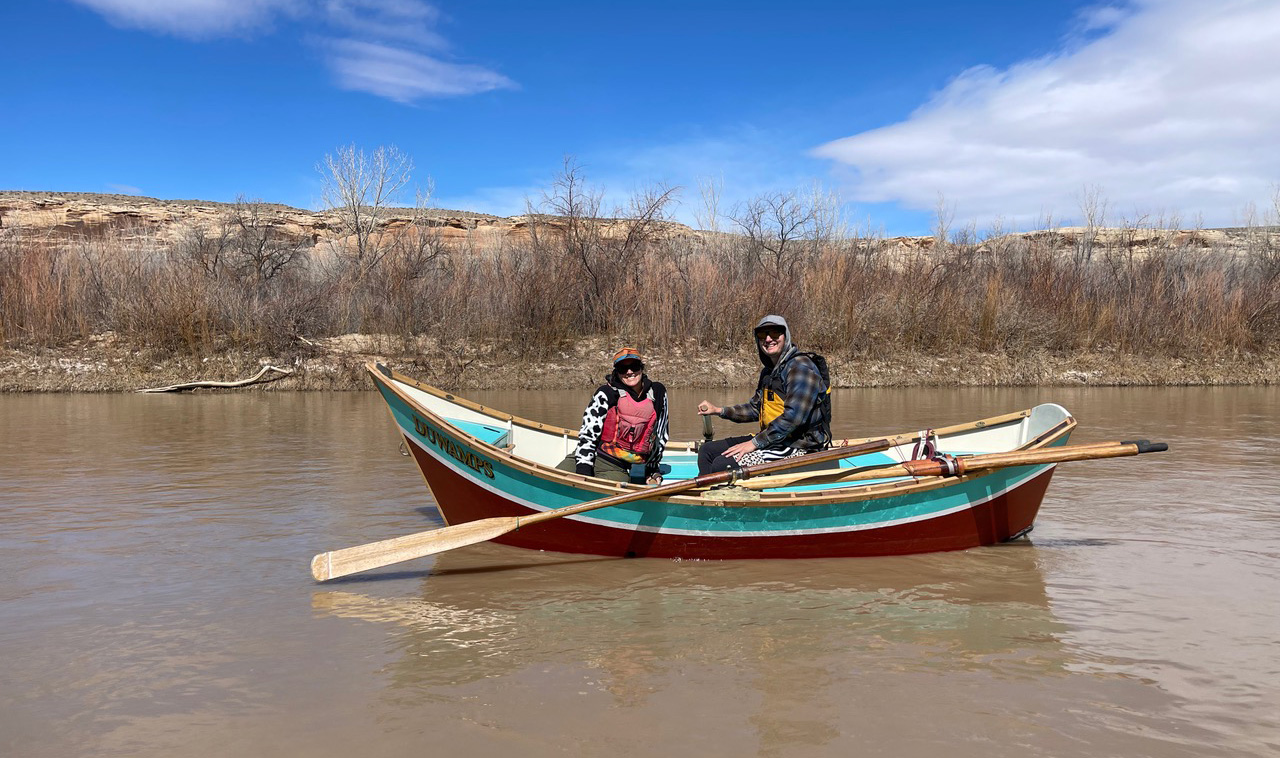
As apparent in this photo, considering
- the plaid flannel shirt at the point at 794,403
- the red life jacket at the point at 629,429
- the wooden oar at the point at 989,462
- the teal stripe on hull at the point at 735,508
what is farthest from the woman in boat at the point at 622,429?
the wooden oar at the point at 989,462

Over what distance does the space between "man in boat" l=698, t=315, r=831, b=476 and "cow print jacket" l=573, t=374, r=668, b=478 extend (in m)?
0.49

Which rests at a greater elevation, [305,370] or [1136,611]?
[305,370]

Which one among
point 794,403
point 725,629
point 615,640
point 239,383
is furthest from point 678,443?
point 239,383

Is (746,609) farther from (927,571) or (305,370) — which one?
(305,370)

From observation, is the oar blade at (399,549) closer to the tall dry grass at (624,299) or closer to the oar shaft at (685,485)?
the oar shaft at (685,485)

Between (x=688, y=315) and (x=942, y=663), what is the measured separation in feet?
60.1

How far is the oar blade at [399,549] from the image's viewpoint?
18.7ft

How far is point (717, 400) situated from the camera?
18562mm

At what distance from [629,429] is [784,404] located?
1206 millimetres

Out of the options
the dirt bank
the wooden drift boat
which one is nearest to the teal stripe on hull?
the wooden drift boat

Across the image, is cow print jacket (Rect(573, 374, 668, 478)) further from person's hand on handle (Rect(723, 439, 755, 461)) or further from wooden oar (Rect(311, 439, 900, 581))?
wooden oar (Rect(311, 439, 900, 581))

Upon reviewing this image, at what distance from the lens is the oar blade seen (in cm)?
571

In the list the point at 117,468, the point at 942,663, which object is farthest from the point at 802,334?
the point at 942,663

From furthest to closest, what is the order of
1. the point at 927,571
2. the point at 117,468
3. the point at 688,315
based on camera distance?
the point at 688,315 → the point at 117,468 → the point at 927,571
